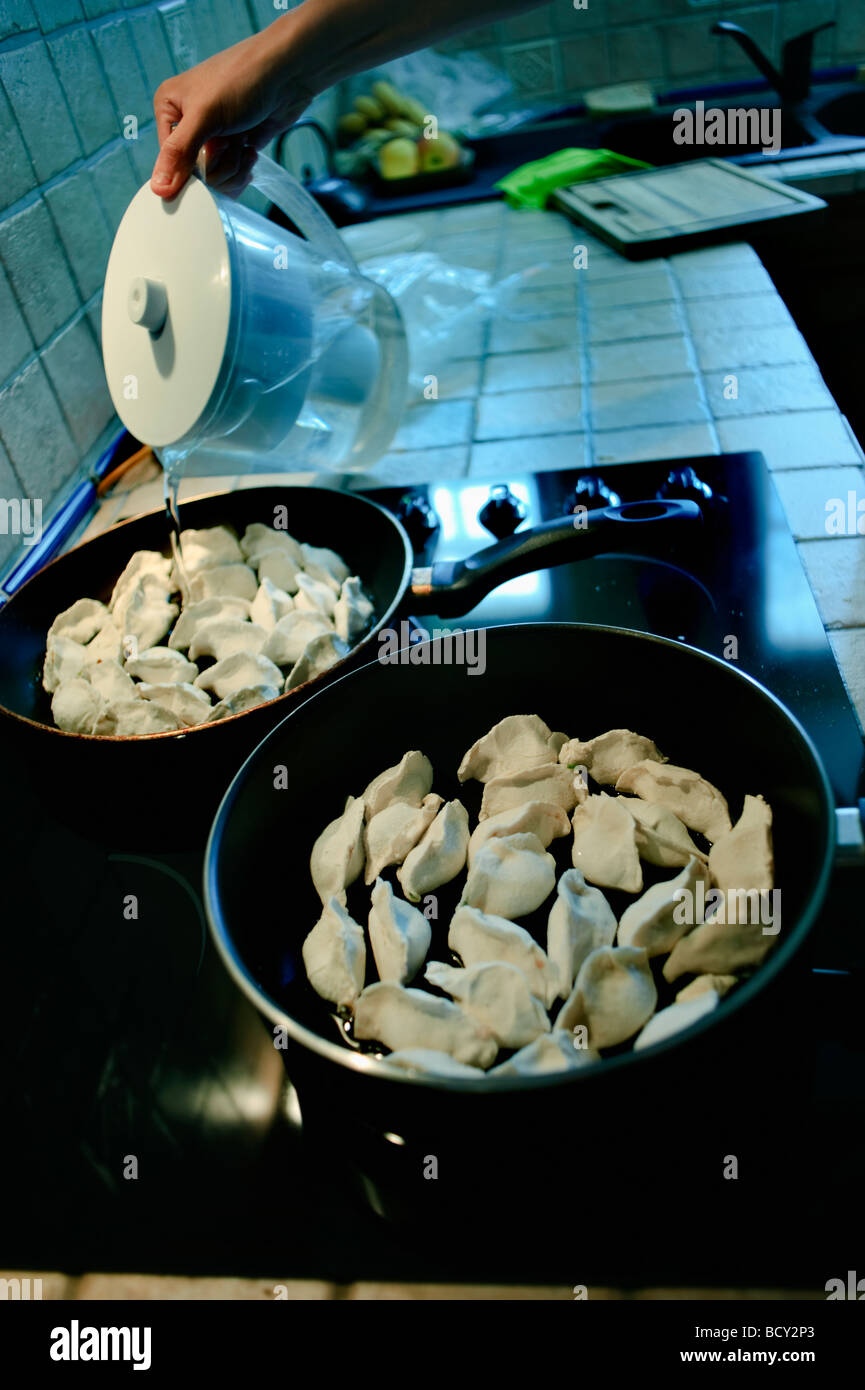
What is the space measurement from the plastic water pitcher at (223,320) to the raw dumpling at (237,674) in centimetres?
20

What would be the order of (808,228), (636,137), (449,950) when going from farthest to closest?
(636,137), (808,228), (449,950)

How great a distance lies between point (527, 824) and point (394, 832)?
85mm

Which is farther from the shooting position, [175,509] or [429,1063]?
[175,509]

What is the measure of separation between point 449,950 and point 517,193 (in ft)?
5.69

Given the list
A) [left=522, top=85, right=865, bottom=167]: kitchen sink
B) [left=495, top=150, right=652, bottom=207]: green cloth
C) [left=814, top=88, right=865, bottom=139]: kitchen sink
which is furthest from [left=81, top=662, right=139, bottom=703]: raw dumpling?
[left=814, top=88, right=865, bottom=139]: kitchen sink

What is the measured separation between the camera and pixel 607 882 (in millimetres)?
517

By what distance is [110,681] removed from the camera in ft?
2.36

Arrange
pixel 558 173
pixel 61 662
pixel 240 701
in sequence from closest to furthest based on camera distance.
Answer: pixel 240 701
pixel 61 662
pixel 558 173

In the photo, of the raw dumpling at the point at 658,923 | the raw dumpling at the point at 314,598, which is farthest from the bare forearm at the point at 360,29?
the raw dumpling at the point at 658,923

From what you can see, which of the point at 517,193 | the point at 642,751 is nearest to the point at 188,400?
the point at 642,751

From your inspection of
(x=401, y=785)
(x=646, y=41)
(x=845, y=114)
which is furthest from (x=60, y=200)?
(x=646, y=41)

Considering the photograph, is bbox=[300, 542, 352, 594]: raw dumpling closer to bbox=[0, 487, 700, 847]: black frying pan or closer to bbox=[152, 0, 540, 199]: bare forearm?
bbox=[0, 487, 700, 847]: black frying pan

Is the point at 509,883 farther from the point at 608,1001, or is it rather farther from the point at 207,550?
the point at 207,550
